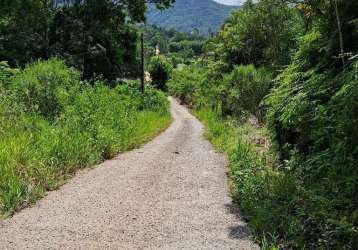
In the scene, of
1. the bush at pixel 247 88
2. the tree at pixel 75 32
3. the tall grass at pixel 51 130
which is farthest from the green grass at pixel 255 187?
the tree at pixel 75 32

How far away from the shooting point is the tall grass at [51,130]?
8477mm

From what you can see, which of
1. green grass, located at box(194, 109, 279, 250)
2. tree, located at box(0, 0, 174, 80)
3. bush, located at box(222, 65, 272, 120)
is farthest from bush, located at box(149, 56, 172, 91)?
green grass, located at box(194, 109, 279, 250)

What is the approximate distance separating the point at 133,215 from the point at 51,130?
478cm

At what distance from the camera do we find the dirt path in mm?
6227

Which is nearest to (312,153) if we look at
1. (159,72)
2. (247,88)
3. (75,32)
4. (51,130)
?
(51,130)

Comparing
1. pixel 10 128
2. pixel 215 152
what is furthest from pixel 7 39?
pixel 10 128

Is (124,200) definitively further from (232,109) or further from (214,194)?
(232,109)

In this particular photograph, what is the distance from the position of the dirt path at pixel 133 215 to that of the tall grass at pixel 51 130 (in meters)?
0.45

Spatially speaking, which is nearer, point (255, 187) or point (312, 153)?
point (312, 153)

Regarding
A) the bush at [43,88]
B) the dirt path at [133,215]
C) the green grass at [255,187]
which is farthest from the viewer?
the bush at [43,88]

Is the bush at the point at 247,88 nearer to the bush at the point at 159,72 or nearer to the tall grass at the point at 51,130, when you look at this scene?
the tall grass at the point at 51,130

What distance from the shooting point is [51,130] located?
11.4m

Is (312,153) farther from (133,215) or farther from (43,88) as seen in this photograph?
(43,88)

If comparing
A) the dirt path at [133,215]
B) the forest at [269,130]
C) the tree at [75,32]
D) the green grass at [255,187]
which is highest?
the tree at [75,32]
